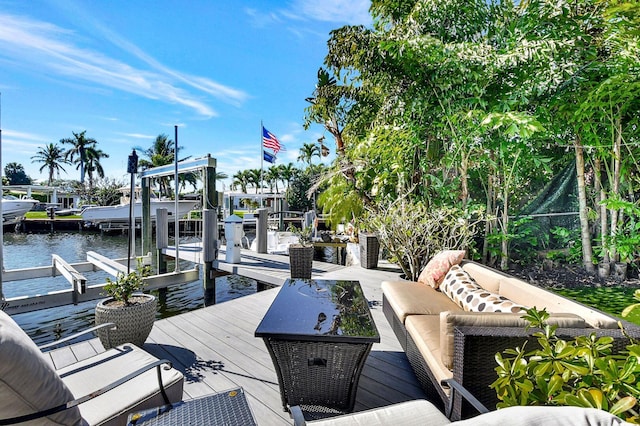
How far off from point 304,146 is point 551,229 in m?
31.8

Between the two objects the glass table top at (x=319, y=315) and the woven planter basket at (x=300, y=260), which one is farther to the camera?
the woven planter basket at (x=300, y=260)

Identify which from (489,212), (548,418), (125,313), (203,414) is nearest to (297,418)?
(203,414)

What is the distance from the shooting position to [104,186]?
98.6ft

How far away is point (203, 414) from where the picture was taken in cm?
125

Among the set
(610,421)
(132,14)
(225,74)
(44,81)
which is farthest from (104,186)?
(610,421)

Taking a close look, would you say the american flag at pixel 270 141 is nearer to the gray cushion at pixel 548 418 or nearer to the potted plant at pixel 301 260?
the potted plant at pixel 301 260

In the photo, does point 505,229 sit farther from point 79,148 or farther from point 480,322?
point 79,148

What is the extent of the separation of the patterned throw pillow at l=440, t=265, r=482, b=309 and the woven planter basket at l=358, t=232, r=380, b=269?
9.59 ft

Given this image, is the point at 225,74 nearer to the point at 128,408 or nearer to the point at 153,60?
the point at 153,60

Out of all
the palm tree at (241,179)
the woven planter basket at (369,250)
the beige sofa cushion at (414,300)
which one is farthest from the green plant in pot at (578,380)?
the palm tree at (241,179)

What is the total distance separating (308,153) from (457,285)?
109 ft

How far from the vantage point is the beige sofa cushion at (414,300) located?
2.54m

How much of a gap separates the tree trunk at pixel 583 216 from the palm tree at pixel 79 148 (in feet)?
156

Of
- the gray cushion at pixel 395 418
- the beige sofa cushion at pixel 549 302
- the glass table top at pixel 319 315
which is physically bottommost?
the gray cushion at pixel 395 418
